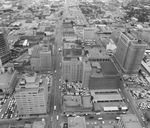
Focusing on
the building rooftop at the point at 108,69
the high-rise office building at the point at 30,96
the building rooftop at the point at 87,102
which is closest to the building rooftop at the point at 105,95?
the building rooftop at the point at 87,102

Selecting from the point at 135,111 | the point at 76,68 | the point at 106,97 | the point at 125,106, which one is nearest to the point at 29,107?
the point at 76,68

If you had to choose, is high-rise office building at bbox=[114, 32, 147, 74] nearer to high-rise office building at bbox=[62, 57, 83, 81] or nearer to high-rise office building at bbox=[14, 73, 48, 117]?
high-rise office building at bbox=[62, 57, 83, 81]

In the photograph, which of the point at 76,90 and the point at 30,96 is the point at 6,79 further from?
the point at 76,90

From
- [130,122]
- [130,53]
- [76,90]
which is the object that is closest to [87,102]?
[76,90]

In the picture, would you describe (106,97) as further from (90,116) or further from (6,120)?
(6,120)

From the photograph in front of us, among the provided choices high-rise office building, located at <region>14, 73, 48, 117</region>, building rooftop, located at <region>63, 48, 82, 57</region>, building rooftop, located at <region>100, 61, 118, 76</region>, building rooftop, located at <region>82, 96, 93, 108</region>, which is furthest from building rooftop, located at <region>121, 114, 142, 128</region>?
building rooftop, located at <region>63, 48, 82, 57</region>

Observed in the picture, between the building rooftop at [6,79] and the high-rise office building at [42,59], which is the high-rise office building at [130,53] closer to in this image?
the high-rise office building at [42,59]

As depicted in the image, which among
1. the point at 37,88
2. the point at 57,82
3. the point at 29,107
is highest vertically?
the point at 37,88
